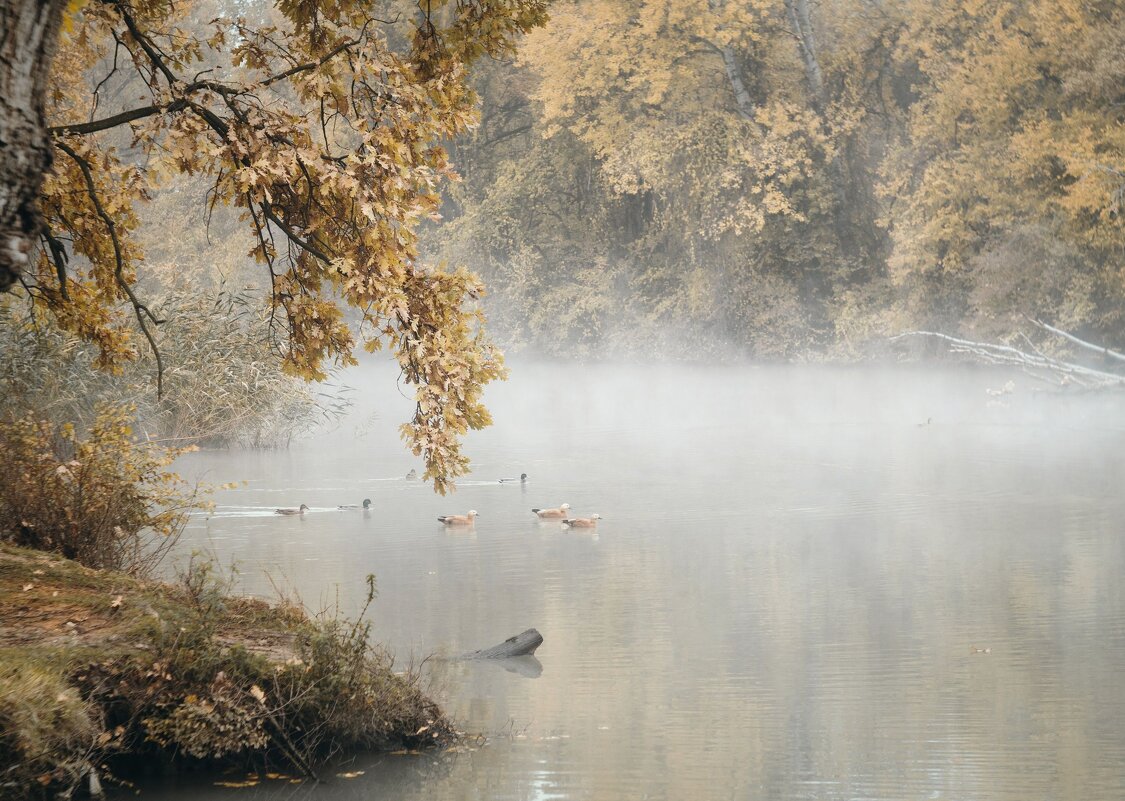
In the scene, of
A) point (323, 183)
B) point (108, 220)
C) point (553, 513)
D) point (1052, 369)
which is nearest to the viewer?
point (323, 183)

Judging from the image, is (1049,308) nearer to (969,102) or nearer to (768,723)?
(969,102)

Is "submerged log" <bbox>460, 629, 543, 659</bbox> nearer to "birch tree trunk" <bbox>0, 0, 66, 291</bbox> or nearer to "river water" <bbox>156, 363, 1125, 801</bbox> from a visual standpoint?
"river water" <bbox>156, 363, 1125, 801</bbox>

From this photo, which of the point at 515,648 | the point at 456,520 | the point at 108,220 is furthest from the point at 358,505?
the point at 108,220

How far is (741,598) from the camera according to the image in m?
12.0

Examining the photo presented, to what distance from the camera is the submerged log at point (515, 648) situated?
31.7 feet

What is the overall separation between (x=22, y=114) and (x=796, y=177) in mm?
32593

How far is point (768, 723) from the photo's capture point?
815 centimetres

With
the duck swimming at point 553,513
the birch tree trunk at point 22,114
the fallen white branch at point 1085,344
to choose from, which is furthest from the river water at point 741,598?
the birch tree trunk at point 22,114

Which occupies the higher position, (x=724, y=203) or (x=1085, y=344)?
(x=724, y=203)

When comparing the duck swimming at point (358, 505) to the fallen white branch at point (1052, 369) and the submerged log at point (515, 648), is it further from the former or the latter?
the fallen white branch at point (1052, 369)

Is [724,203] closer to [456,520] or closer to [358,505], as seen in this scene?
[358,505]

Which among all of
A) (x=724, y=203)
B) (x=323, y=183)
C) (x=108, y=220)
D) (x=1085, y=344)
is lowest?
(x=1085, y=344)

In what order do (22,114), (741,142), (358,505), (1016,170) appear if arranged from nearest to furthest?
(22,114) < (358,505) < (1016,170) < (741,142)

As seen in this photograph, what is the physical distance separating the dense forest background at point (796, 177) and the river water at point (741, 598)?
4.85m
